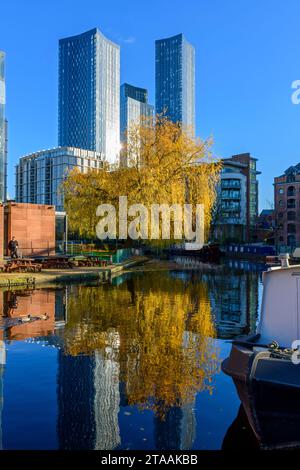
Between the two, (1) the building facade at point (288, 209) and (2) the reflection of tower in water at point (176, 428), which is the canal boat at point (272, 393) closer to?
(2) the reflection of tower in water at point (176, 428)

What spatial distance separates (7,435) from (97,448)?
1.30 m

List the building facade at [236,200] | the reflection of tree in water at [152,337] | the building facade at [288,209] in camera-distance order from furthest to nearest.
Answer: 1. the building facade at [236,200]
2. the building facade at [288,209]
3. the reflection of tree in water at [152,337]

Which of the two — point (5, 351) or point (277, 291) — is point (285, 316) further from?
point (5, 351)

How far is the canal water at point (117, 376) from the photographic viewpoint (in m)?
6.18

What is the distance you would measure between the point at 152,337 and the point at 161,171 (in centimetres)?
2239

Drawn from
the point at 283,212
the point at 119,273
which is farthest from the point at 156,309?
the point at 283,212

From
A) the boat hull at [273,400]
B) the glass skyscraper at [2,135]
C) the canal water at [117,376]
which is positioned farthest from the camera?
the glass skyscraper at [2,135]

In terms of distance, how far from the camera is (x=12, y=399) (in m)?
7.34

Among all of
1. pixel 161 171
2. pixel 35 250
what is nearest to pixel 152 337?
pixel 161 171

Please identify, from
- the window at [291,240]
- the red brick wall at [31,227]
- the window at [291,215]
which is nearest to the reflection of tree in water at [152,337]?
the red brick wall at [31,227]

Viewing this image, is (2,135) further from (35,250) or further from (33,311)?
(33,311)

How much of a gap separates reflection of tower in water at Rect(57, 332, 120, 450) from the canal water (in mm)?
17

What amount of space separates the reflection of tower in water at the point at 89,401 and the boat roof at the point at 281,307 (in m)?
2.87

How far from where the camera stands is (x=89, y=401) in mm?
7379
